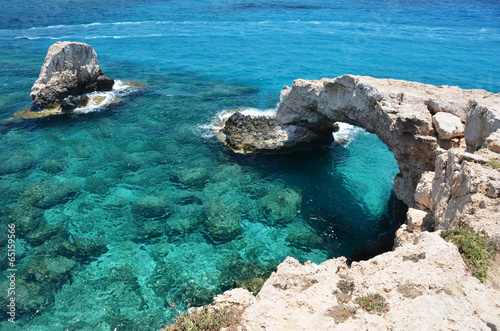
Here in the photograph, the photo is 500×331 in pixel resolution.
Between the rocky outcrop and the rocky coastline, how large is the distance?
27.5m

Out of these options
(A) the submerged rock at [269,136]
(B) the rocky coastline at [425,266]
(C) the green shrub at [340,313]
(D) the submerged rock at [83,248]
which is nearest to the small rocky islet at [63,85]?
(A) the submerged rock at [269,136]

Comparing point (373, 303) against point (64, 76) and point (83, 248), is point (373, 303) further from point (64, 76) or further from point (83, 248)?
point (64, 76)

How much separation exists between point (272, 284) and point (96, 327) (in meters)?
7.89

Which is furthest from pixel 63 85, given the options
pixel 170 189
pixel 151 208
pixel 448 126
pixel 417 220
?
pixel 417 220

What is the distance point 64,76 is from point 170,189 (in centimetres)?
1800

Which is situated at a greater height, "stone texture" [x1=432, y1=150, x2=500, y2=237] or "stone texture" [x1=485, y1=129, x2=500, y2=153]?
"stone texture" [x1=485, y1=129, x2=500, y2=153]

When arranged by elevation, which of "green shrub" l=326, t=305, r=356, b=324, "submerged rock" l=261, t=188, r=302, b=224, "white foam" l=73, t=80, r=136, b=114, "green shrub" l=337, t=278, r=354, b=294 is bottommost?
"submerged rock" l=261, t=188, r=302, b=224

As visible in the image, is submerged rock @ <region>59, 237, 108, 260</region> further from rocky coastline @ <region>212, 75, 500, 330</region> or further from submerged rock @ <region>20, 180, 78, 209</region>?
rocky coastline @ <region>212, 75, 500, 330</region>

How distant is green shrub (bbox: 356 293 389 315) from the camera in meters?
7.47

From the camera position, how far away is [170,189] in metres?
20.0

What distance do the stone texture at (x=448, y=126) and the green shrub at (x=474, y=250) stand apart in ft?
19.5


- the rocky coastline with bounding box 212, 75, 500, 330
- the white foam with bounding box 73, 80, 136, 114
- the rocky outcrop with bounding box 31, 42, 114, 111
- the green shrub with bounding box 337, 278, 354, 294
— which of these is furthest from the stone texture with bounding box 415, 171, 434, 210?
the rocky outcrop with bounding box 31, 42, 114, 111

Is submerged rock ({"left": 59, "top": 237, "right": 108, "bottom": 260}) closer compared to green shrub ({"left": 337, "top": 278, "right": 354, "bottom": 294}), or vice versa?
green shrub ({"left": 337, "top": 278, "right": 354, "bottom": 294})

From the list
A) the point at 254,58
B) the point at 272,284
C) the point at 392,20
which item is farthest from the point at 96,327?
the point at 392,20
